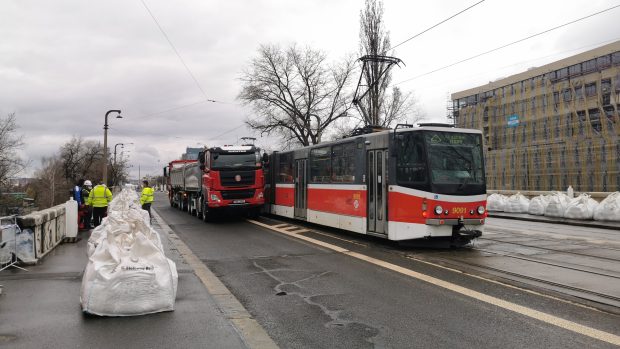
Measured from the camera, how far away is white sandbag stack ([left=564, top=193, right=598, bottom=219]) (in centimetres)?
1930

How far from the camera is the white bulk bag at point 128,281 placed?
5.71 m

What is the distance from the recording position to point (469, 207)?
11.2m

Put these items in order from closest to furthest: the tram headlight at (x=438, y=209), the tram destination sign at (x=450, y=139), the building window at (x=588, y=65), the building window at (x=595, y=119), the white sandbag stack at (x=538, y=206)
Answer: the tram headlight at (x=438, y=209) → the tram destination sign at (x=450, y=139) → the white sandbag stack at (x=538, y=206) → the building window at (x=595, y=119) → the building window at (x=588, y=65)

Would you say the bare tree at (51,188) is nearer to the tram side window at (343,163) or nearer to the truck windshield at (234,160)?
the truck windshield at (234,160)

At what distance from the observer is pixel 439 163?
37.1 ft

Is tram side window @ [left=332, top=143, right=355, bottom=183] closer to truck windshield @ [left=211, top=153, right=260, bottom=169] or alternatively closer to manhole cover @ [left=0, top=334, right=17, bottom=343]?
truck windshield @ [left=211, top=153, right=260, bottom=169]

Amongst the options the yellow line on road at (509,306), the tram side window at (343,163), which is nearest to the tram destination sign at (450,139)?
the tram side window at (343,163)

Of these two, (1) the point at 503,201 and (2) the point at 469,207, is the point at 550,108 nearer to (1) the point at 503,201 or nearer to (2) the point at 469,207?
(1) the point at 503,201

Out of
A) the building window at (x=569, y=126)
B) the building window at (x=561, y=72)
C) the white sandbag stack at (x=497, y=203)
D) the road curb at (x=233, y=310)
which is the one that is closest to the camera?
the road curb at (x=233, y=310)

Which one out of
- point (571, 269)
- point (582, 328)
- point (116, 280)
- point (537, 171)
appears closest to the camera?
point (582, 328)

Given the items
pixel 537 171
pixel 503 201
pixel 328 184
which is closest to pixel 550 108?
pixel 537 171

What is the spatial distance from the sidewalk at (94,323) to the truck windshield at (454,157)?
6083 mm

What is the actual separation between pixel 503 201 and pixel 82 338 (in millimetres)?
22902

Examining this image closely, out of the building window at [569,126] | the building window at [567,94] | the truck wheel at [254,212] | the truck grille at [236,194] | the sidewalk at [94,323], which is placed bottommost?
the sidewalk at [94,323]
